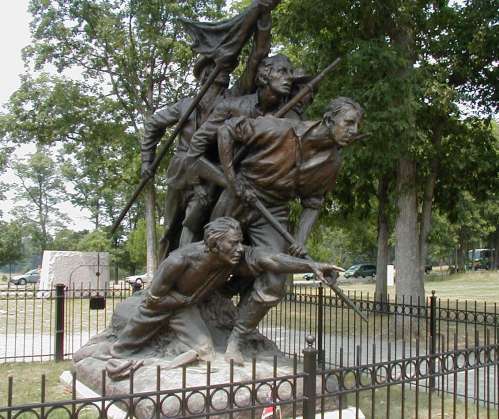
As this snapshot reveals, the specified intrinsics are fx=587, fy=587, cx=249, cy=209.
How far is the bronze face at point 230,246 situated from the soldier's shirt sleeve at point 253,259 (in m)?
0.27

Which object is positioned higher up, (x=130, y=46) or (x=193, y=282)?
(x=130, y=46)

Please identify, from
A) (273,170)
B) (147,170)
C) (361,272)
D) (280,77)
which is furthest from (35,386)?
(361,272)

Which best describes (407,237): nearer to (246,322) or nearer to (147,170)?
(147,170)

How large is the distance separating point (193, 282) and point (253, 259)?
58cm

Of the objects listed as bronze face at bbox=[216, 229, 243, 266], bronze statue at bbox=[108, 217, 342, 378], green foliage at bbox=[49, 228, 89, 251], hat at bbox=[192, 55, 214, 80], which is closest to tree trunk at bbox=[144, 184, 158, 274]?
hat at bbox=[192, 55, 214, 80]

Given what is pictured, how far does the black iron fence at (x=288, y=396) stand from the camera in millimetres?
3160

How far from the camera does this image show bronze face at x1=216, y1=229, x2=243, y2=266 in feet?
15.9

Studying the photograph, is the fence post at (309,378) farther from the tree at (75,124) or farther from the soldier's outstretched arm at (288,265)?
the tree at (75,124)

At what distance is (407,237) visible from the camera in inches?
514

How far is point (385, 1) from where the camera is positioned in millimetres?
11977

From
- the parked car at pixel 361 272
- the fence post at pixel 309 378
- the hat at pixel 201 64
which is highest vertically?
the hat at pixel 201 64

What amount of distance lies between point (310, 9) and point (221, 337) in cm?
885

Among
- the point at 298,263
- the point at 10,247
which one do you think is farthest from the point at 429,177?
the point at 10,247

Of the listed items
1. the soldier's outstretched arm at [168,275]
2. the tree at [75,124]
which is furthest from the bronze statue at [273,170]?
the tree at [75,124]
